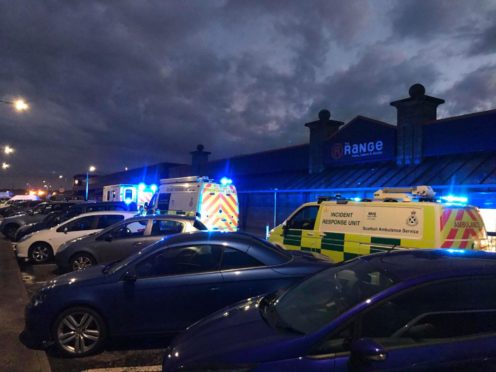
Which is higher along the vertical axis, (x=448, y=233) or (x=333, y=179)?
(x=333, y=179)

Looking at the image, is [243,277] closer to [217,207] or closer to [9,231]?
[217,207]

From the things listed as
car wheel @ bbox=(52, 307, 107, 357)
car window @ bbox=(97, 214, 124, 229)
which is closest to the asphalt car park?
car wheel @ bbox=(52, 307, 107, 357)

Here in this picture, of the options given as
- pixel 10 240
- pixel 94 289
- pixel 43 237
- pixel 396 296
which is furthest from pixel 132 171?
pixel 396 296

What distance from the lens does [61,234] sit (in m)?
11.6

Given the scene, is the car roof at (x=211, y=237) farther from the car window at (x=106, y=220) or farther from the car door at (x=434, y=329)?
the car window at (x=106, y=220)

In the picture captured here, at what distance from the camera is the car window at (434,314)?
276 centimetres

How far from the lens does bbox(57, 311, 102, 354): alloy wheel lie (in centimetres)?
499

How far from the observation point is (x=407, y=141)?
1608cm

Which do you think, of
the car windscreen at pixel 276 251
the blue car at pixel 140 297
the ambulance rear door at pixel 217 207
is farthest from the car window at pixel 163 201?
the blue car at pixel 140 297

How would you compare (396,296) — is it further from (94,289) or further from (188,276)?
(94,289)

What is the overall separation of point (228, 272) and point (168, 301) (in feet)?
2.61

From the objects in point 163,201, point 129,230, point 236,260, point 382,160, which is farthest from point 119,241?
point 382,160

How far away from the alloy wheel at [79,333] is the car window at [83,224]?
651 centimetres

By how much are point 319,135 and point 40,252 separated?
1372 centimetres
